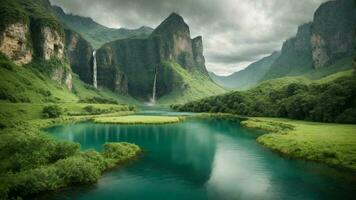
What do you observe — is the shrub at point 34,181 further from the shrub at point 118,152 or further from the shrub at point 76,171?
the shrub at point 118,152

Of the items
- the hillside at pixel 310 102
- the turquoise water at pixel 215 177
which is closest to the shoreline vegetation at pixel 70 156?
the turquoise water at pixel 215 177

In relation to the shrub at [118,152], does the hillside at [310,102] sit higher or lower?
higher

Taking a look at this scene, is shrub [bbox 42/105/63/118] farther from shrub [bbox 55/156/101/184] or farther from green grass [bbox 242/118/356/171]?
shrub [bbox 55/156/101/184]

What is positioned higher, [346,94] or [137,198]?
[346,94]

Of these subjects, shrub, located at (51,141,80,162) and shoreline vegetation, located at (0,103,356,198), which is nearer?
shoreline vegetation, located at (0,103,356,198)

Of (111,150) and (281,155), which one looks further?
(281,155)

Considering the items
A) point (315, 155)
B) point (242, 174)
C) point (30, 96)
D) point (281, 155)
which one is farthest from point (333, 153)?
point (30, 96)

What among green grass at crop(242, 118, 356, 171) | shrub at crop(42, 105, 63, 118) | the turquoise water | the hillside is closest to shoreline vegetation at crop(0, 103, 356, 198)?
green grass at crop(242, 118, 356, 171)

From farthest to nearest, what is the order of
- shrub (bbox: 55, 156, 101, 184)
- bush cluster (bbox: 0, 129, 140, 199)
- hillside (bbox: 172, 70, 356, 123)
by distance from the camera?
hillside (bbox: 172, 70, 356, 123) → shrub (bbox: 55, 156, 101, 184) → bush cluster (bbox: 0, 129, 140, 199)

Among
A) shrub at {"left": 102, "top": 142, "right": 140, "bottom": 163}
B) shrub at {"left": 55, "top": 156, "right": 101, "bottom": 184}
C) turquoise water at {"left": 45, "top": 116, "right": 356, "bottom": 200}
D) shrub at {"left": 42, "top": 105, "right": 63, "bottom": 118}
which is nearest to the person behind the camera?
turquoise water at {"left": 45, "top": 116, "right": 356, "bottom": 200}

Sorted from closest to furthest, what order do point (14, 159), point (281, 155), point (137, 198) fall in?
1. point (137, 198)
2. point (14, 159)
3. point (281, 155)

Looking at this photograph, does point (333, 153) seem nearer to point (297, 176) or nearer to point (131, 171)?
point (297, 176)
